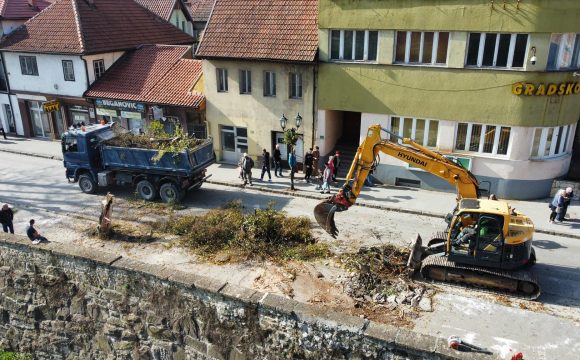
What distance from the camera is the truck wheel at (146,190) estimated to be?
1892cm

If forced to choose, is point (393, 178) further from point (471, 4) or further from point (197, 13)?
point (197, 13)

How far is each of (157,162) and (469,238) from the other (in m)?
11.6

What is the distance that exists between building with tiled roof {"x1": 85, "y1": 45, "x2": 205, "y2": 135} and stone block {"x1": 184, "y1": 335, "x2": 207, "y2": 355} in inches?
581

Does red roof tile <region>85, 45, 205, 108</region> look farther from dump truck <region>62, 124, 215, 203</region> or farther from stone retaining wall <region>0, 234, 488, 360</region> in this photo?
stone retaining wall <region>0, 234, 488, 360</region>

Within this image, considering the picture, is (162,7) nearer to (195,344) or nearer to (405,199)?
(405,199)

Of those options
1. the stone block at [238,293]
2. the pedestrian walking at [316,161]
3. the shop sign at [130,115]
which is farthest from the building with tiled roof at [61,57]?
the stone block at [238,293]

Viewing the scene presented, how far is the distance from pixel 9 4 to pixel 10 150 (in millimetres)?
9794

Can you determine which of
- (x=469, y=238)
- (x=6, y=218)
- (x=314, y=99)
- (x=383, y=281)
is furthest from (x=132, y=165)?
(x=469, y=238)

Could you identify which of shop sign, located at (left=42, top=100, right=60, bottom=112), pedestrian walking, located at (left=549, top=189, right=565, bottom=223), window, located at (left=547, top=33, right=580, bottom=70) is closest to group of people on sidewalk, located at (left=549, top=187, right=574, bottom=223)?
pedestrian walking, located at (left=549, top=189, right=565, bottom=223)

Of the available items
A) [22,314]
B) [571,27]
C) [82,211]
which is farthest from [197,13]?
[22,314]

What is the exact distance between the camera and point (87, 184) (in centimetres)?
1998

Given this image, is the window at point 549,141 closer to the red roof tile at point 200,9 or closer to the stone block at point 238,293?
the stone block at point 238,293

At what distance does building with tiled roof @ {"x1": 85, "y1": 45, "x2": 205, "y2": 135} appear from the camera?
23922 millimetres

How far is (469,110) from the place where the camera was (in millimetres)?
18672
